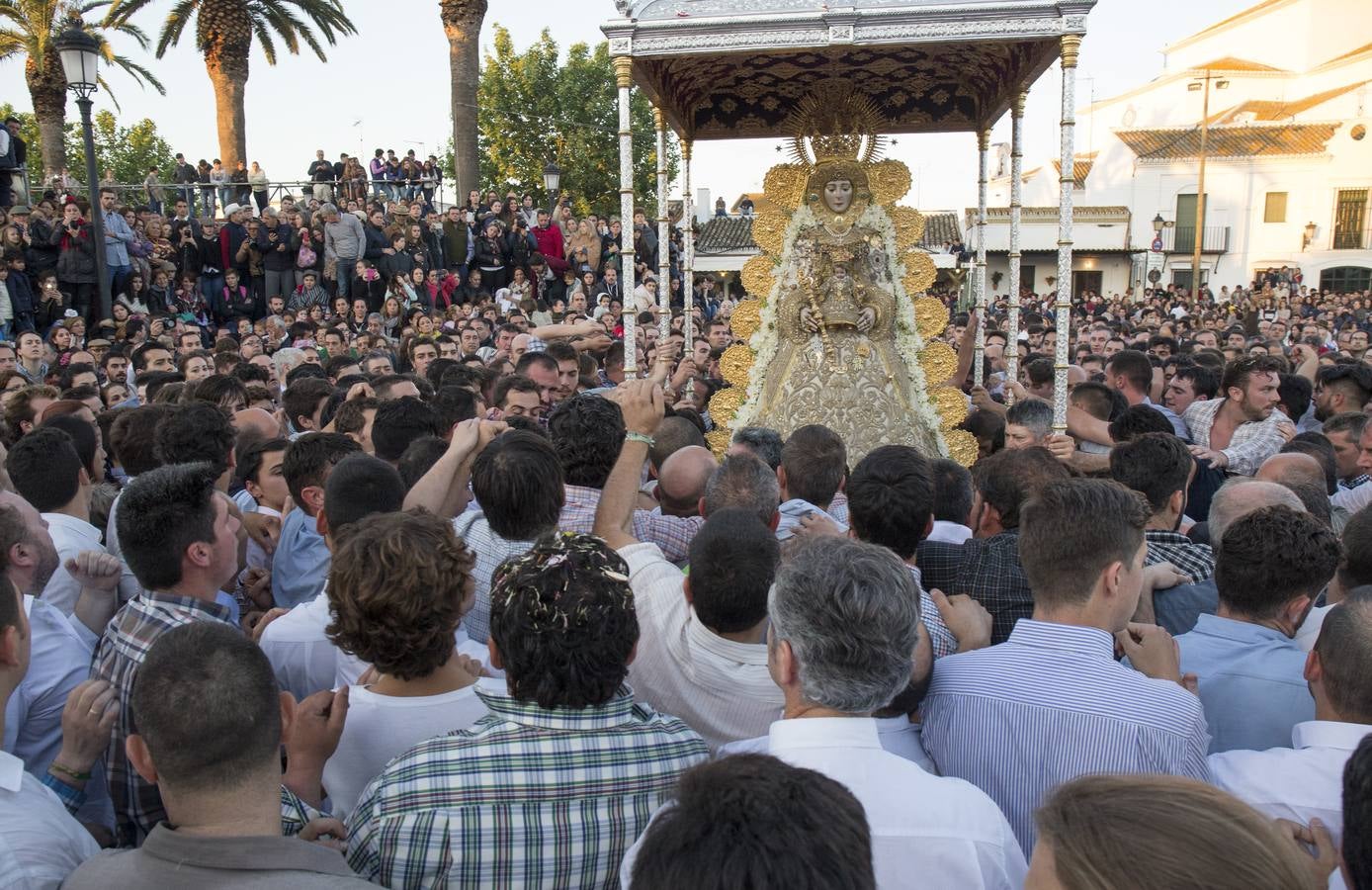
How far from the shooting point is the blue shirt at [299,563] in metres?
3.43

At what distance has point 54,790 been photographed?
2.15 meters

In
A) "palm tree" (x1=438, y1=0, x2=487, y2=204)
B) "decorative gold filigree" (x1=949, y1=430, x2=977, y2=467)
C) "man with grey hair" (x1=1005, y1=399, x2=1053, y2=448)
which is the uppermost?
"palm tree" (x1=438, y1=0, x2=487, y2=204)

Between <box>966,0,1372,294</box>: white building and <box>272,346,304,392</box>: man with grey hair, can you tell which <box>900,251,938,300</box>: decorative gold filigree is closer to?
<box>272,346,304,392</box>: man with grey hair

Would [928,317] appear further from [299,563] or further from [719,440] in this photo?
[299,563]

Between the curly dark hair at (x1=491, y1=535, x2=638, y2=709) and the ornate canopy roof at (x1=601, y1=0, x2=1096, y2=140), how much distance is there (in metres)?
4.78

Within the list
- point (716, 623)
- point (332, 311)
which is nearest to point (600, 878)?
point (716, 623)

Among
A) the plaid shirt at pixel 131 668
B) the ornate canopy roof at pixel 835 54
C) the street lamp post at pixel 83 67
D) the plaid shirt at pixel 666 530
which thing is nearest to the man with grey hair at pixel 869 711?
the plaid shirt at pixel 131 668

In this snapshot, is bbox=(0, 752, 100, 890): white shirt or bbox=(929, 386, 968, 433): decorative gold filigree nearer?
bbox=(0, 752, 100, 890): white shirt

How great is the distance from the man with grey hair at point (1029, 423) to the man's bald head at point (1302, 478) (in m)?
1.79

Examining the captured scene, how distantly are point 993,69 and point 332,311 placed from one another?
9215mm

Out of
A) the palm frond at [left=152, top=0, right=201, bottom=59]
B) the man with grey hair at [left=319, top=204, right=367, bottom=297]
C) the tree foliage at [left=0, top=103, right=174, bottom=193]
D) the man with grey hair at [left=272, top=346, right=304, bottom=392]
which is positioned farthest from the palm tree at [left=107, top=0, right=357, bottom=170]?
Answer: the tree foliage at [left=0, top=103, right=174, bottom=193]

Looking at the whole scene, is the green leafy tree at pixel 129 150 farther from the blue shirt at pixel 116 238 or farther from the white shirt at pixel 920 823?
the white shirt at pixel 920 823

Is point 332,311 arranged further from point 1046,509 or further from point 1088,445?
point 1046,509

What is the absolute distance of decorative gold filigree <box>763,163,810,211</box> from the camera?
7930mm
